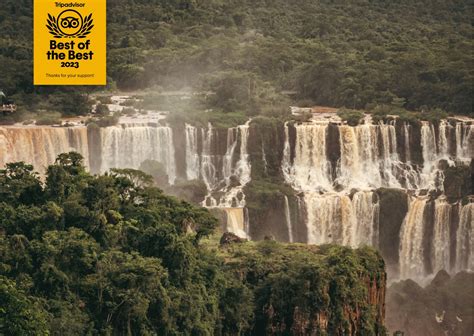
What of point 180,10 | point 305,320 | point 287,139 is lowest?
point 305,320

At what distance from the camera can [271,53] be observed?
84.0 meters

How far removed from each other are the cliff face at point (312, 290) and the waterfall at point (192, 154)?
14.0m

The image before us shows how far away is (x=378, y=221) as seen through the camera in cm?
6675

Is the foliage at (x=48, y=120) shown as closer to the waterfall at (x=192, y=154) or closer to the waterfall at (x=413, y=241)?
the waterfall at (x=192, y=154)

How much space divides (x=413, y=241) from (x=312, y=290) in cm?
1668

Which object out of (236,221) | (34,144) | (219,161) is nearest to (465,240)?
(236,221)

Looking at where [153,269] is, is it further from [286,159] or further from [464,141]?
[464,141]

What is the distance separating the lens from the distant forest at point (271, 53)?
3009 inches

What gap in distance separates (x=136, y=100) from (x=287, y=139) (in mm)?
8397

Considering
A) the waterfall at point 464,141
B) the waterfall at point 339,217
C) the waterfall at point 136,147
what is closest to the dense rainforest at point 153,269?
the waterfall at point 136,147

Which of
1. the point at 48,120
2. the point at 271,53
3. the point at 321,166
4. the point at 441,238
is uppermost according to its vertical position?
the point at 271,53

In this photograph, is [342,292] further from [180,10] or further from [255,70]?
[180,10]

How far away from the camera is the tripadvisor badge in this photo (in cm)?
5022

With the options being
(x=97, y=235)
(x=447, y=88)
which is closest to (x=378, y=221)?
(x=447, y=88)
